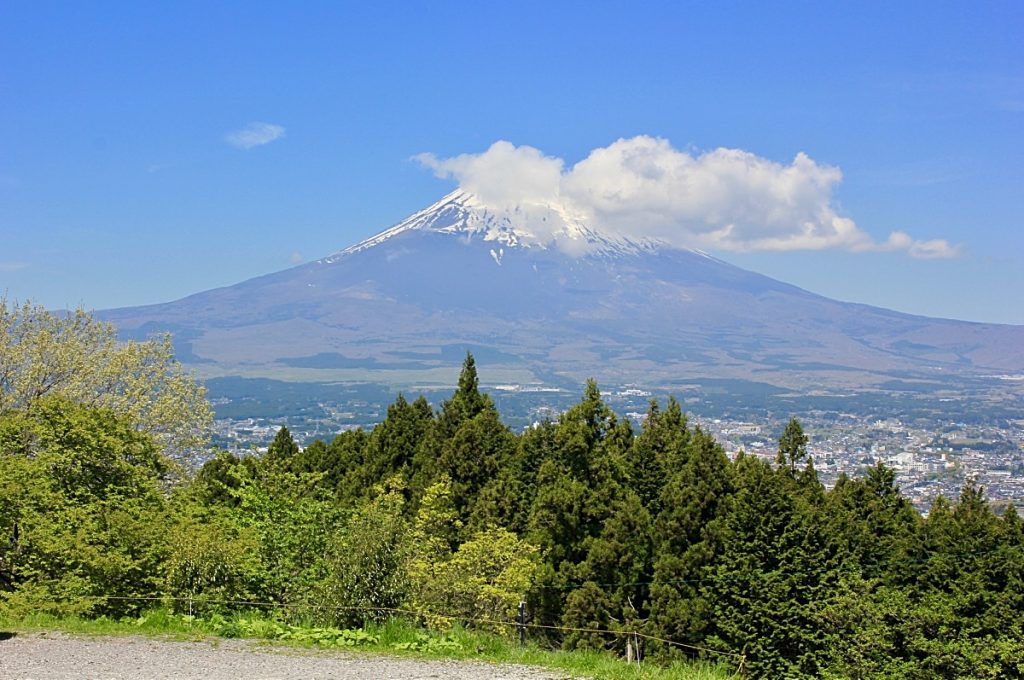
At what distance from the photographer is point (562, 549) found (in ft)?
74.0

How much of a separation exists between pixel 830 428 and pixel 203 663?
14843cm

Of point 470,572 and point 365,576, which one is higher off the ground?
point 365,576

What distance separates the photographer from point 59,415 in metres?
18.2

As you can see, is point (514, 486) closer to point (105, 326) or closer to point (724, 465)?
point (724, 465)

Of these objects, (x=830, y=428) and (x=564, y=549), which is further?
(x=830, y=428)

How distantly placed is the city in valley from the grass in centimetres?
5018

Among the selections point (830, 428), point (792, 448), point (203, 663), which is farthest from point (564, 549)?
point (830, 428)

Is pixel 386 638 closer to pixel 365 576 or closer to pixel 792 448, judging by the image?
pixel 365 576

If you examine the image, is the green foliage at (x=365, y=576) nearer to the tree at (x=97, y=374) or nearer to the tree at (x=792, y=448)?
the tree at (x=97, y=374)

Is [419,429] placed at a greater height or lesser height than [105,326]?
lesser

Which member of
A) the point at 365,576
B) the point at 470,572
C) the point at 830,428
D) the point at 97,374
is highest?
the point at 97,374

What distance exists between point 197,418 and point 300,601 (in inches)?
748

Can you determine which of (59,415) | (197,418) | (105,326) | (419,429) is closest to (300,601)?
(59,415)

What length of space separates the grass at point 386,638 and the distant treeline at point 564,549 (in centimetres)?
62
